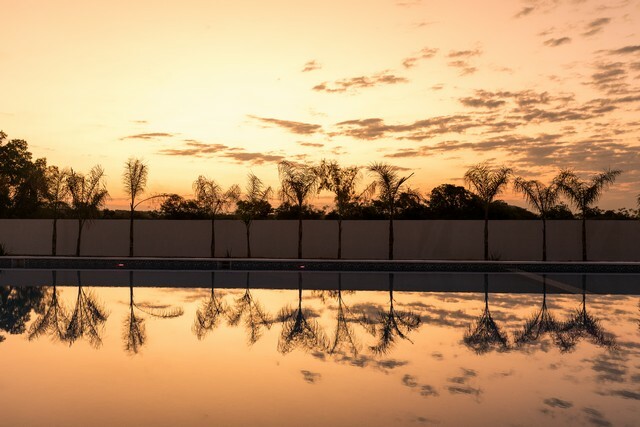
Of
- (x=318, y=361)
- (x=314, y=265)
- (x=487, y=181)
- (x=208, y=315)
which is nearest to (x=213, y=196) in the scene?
(x=314, y=265)

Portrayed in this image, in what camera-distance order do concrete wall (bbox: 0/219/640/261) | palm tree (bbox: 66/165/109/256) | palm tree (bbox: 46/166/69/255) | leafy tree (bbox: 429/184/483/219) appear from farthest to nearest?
leafy tree (bbox: 429/184/483/219) < palm tree (bbox: 46/166/69/255) < palm tree (bbox: 66/165/109/256) < concrete wall (bbox: 0/219/640/261)

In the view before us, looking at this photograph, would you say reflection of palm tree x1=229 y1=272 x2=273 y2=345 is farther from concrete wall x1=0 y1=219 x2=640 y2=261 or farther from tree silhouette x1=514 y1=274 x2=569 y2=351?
concrete wall x1=0 y1=219 x2=640 y2=261

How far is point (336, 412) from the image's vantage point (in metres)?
6.13

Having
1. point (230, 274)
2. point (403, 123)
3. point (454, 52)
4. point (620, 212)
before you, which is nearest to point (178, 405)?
point (230, 274)

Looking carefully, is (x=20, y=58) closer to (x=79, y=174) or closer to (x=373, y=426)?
(x=79, y=174)

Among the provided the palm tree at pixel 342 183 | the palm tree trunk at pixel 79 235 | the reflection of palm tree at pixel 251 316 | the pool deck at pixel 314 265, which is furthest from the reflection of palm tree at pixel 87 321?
the palm tree at pixel 342 183

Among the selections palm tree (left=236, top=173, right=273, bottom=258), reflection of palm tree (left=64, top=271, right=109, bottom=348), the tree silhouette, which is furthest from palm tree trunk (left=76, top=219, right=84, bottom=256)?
the tree silhouette

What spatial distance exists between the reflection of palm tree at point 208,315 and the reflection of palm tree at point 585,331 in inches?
239

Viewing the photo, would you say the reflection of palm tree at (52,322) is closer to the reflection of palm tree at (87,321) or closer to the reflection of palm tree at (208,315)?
the reflection of palm tree at (87,321)

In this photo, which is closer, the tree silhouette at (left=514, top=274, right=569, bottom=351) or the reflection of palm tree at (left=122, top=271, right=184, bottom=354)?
the reflection of palm tree at (left=122, top=271, right=184, bottom=354)

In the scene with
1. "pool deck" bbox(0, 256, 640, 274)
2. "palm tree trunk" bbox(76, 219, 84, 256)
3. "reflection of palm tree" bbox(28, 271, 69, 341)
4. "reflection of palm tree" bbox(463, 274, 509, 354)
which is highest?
"palm tree trunk" bbox(76, 219, 84, 256)

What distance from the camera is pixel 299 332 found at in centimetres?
1055

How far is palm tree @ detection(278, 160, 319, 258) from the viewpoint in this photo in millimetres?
25734

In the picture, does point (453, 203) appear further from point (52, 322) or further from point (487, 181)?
point (52, 322)
